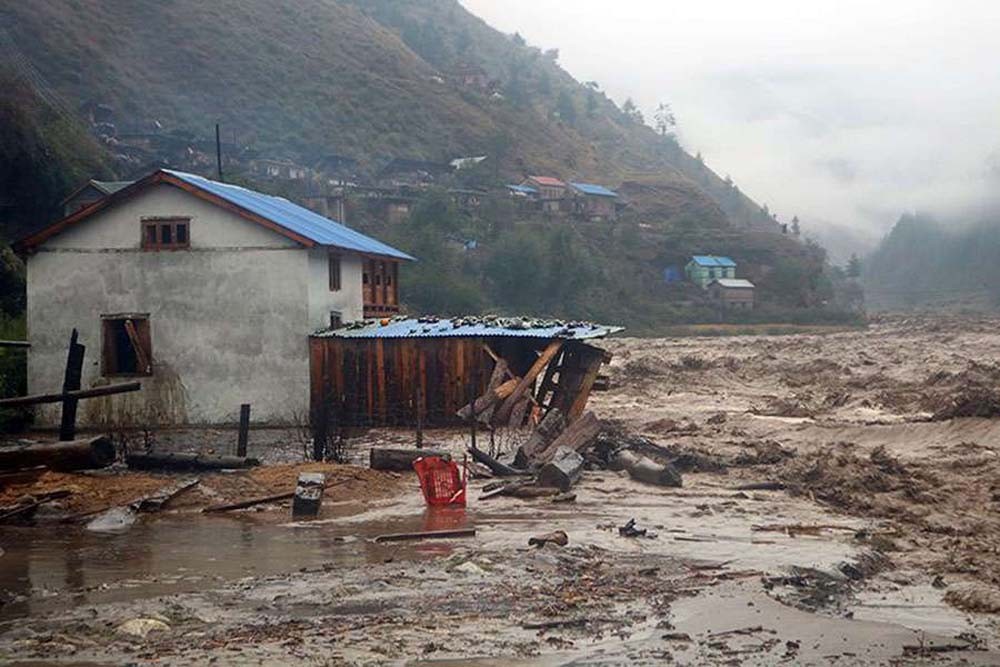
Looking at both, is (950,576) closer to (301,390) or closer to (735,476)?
(735,476)

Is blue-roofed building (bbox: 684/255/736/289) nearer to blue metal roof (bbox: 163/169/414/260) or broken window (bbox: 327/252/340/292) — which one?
blue metal roof (bbox: 163/169/414/260)

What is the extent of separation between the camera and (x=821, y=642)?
8.31 m

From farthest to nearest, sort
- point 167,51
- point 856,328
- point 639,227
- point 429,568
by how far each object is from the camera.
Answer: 1. point 167,51
2. point 639,227
3. point 856,328
4. point 429,568

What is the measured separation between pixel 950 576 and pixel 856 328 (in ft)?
197

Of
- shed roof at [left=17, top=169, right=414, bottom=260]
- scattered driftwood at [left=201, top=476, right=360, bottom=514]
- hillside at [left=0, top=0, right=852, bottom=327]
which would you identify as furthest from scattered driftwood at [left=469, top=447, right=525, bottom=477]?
hillside at [left=0, top=0, right=852, bottom=327]

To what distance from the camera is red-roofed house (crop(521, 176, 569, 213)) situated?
263 feet

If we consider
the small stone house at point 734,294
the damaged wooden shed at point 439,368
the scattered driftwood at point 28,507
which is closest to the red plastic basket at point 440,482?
the scattered driftwood at point 28,507

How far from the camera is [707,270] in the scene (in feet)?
249

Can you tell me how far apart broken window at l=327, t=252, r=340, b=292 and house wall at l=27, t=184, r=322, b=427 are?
52.6 inches

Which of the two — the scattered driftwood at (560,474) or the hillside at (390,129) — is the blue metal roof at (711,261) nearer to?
the hillside at (390,129)

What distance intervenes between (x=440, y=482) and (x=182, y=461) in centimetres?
511

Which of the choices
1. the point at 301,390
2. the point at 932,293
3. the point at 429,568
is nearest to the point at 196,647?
the point at 429,568

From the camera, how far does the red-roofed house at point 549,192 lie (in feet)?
263

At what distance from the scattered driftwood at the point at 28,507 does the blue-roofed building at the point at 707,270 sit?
6282cm
